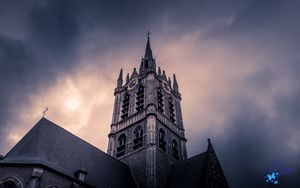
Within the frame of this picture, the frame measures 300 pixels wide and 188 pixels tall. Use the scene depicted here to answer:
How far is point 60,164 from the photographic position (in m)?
22.1

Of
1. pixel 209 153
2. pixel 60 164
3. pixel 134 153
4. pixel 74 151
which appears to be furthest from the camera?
pixel 134 153

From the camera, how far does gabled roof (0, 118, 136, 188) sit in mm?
20984

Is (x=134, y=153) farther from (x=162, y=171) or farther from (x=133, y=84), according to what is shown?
(x=133, y=84)

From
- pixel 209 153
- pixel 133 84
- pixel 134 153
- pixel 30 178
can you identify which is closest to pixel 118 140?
pixel 134 153

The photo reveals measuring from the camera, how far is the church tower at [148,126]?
101ft

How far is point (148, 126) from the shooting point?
109ft

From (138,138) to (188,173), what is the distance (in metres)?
8.72

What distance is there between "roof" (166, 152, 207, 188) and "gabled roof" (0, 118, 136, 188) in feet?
14.8

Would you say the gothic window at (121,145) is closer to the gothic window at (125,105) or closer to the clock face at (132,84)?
the gothic window at (125,105)

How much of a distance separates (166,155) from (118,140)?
7126 millimetres

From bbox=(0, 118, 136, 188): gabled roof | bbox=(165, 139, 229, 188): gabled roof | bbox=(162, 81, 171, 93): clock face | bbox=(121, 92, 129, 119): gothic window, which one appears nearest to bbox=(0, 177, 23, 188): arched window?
bbox=(0, 118, 136, 188): gabled roof

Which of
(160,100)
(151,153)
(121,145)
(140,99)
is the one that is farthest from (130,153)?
(160,100)

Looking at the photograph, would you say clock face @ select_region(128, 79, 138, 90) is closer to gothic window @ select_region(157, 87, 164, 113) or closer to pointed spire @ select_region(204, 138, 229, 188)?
gothic window @ select_region(157, 87, 164, 113)

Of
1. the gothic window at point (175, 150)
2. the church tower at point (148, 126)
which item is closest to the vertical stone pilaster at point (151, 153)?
the church tower at point (148, 126)
